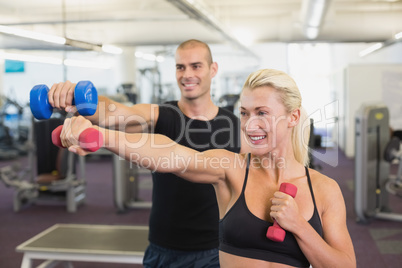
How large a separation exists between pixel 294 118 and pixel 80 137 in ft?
2.21

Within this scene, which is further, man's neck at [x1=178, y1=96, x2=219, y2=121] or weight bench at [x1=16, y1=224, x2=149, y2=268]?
weight bench at [x1=16, y1=224, x2=149, y2=268]

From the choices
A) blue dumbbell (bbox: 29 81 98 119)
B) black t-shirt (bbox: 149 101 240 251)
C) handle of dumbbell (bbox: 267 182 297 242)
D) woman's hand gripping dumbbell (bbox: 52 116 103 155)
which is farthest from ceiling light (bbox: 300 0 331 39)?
woman's hand gripping dumbbell (bbox: 52 116 103 155)

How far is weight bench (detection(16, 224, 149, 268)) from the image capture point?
84.0 inches

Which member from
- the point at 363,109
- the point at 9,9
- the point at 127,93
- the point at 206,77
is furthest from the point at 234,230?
the point at 9,9

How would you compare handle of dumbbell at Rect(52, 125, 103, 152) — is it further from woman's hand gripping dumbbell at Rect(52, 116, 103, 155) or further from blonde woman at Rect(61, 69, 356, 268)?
blonde woman at Rect(61, 69, 356, 268)

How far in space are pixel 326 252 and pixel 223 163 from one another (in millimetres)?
369

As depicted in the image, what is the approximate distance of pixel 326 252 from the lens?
109cm

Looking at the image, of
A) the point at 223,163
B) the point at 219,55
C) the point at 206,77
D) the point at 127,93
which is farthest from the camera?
the point at 219,55

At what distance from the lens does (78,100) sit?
3.02 feet

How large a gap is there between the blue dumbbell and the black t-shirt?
Answer: 0.82 m

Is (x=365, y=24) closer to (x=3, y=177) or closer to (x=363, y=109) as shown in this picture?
(x=363, y=109)

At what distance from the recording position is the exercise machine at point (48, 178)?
16.2 ft

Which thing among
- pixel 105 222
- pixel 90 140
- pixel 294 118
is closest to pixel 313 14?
pixel 105 222

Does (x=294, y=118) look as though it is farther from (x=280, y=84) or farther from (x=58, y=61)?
(x=58, y=61)
